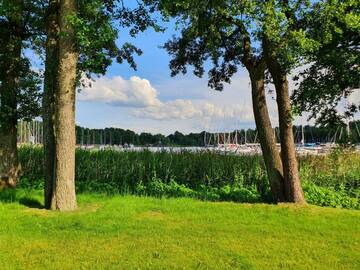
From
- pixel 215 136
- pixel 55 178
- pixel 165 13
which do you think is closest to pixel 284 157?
pixel 165 13

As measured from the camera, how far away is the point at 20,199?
1229cm

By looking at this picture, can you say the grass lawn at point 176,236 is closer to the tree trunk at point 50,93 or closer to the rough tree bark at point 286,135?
the rough tree bark at point 286,135

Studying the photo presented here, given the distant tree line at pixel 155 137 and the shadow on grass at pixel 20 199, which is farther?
the distant tree line at pixel 155 137

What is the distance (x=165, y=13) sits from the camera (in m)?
11.3

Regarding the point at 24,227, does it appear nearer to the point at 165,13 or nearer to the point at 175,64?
the point at 165,13

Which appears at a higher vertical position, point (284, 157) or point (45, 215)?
point (284, 157)

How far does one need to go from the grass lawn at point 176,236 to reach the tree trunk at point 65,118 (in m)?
0.55

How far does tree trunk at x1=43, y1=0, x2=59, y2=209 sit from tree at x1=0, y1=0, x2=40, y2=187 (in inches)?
113

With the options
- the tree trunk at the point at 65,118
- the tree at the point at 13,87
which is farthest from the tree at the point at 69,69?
the tree at the point at 13,87

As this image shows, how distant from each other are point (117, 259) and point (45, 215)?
13.2 feet

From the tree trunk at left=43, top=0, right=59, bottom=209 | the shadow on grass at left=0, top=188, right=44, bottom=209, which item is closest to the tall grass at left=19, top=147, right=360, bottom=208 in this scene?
the shadow on grass at left=0, top=188, right=44, bottom=209

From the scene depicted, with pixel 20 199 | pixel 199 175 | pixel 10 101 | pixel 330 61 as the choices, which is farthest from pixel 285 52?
pixel 10 101

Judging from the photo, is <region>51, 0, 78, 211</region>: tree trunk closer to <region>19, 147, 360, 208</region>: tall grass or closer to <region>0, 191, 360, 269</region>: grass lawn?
<region>0, 191, 360, 269</region>: grass lawn

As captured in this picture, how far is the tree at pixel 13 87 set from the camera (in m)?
15.3
